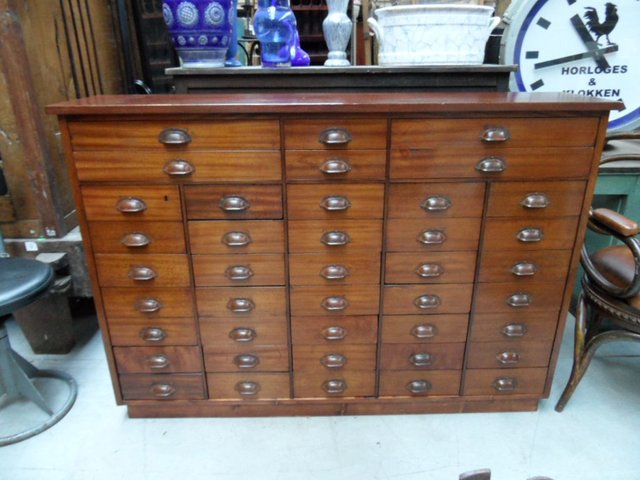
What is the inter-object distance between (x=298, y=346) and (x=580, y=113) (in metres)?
1.13

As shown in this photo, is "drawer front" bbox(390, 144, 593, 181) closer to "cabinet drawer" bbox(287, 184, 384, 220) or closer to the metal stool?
"cabinet drawer" bbox(287, 184, 384, 220)

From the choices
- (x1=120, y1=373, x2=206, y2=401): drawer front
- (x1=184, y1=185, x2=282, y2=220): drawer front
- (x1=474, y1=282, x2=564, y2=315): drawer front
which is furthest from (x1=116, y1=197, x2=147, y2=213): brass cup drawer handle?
(x1=474, y1=282, x2=564, y2=315): drawer front

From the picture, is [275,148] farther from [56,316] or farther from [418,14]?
[56,316]

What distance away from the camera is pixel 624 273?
153cm

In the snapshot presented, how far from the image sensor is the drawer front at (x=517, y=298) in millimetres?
1514

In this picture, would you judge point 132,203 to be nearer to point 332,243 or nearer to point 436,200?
point 332,243

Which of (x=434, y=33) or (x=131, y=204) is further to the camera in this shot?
(x=434, y=33)

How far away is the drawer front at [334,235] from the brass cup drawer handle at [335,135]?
24cm

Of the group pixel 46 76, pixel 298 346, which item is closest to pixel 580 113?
pixel 298 346

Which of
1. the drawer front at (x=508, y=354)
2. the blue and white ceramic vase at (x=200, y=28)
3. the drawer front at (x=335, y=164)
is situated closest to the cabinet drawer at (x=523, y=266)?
the drawer front at (x=508, y=354)

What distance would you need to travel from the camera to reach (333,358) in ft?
5.24

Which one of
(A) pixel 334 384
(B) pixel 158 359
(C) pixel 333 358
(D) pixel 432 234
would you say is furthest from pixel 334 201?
Result: (B) pixel 158 359

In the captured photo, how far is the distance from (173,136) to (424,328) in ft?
3.31

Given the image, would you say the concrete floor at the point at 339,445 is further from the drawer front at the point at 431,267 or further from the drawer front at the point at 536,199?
the drawer front at the point at 536,199
